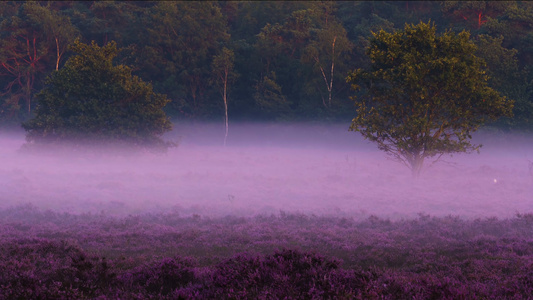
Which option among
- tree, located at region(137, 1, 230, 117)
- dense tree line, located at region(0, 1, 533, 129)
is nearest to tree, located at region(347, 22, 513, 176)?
dense tree line, located at region(0, 1, 533, 129)

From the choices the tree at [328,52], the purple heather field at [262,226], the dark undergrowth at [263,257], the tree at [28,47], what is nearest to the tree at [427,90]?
the purple heather field at [262,226]

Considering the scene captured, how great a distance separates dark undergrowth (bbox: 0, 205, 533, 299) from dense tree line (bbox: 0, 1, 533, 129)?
1837 inches

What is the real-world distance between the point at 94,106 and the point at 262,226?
92.8ft

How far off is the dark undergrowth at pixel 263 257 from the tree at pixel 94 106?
769 inches

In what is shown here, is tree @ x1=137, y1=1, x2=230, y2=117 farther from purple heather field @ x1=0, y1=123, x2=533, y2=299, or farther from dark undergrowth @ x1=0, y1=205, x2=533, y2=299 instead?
dark undergrowth @ x1=0, y1=205, x2=533, y2=299

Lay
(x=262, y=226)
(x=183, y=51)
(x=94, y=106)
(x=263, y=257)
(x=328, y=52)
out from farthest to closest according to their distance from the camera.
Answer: (x=183, y=51), (x=328, y=52), (x=94, y=106), (x=262, y=226), (x=263, y=257)

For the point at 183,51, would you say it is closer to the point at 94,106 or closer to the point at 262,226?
the point at 94,106

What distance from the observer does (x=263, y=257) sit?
9414 millimetres

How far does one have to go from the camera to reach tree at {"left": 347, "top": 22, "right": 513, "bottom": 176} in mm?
28703

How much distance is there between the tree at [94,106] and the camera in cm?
4041

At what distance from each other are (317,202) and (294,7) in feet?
211

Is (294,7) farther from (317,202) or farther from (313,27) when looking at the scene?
(317,202)

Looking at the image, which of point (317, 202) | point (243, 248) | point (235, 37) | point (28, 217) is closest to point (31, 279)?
point (243, 248)

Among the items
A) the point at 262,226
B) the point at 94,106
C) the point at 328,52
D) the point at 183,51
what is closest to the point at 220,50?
the point at 183,51
